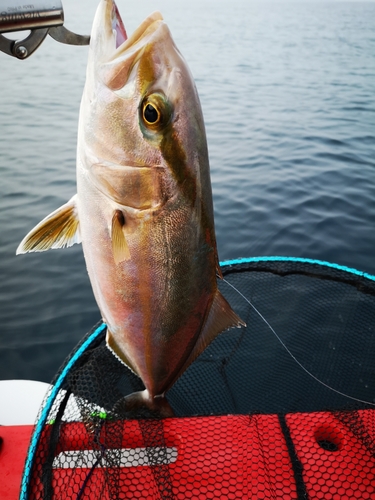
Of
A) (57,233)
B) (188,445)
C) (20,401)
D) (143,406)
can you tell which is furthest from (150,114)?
(20,401)

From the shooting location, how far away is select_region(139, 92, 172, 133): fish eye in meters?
1.48

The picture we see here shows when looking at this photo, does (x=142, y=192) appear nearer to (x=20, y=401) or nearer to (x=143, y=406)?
(x=143, y=406)

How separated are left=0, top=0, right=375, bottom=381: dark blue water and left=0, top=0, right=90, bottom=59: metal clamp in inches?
145

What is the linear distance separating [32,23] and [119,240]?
0.99 m

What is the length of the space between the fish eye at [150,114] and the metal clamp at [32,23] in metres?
0.66

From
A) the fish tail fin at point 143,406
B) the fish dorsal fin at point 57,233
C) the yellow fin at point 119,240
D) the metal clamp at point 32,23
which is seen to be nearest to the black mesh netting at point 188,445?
the fish tail fin at point 143,406

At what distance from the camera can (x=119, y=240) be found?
1.57m

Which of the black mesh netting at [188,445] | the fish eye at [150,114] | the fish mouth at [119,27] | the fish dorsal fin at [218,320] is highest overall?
the fish mouth at [119,27]

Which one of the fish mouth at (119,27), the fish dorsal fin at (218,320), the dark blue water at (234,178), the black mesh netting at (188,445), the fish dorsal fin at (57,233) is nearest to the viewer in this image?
the fish mouth at (119,27)

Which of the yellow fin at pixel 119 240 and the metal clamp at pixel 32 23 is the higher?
the metal clamp at pixel 32 23

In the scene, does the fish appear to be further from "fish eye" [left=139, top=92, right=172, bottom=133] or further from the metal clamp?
the metal clamp

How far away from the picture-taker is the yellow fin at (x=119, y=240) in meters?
1.56

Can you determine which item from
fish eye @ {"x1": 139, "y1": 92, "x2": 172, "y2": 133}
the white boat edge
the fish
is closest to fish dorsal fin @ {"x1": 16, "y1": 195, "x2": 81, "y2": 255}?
the fish

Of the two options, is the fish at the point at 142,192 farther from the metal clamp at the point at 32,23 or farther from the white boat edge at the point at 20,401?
the white boat edge at the point at 20,401
